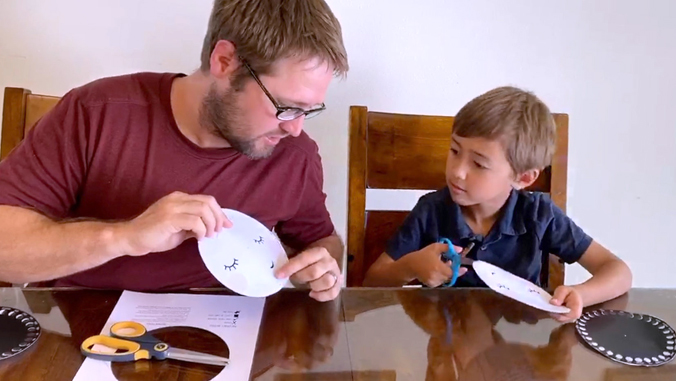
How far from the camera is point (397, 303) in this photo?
1.07 m

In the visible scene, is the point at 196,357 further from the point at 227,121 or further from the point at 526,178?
the point at 526,178

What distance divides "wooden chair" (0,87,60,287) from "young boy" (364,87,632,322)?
0.70 meters

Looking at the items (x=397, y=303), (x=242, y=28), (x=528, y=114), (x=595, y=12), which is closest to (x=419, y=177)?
(x=528, y=114)

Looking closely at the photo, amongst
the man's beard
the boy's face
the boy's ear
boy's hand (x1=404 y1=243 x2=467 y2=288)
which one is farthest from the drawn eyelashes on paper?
the boy's ear

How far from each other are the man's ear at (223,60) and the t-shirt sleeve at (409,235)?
480 mm

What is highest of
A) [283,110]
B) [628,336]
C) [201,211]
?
[283,110]

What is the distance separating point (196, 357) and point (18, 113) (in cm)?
66

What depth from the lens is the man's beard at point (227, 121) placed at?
1109 mm

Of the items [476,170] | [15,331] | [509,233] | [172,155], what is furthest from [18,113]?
[509,233]

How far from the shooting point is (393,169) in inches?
53.9

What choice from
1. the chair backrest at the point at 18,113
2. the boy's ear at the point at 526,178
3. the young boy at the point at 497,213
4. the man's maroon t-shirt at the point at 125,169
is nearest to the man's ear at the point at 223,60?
the man's maroon t-shirt at the point at 125,169

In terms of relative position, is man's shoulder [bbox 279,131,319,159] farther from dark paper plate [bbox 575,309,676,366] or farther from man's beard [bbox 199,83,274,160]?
dark paper plate [bbox 575,309,676,366]

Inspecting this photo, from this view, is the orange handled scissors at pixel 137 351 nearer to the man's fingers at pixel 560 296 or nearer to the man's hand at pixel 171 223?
the man's hand at pixel 171 223

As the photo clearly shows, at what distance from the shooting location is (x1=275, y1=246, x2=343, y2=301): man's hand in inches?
39.0
